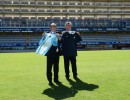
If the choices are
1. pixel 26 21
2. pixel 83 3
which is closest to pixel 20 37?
pixel 26 21

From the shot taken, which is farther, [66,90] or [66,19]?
[66,19]

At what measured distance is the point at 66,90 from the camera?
8.69 m

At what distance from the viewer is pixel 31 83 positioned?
994 cm

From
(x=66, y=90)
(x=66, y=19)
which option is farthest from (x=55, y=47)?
(x=66, y=19)

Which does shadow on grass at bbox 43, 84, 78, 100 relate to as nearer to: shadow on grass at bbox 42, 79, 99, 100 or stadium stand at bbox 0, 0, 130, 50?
shadow on grass at bbox 42, 79, 99, 100

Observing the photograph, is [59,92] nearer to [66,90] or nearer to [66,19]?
[66,90]

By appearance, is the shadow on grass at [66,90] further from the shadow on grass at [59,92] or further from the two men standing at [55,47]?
the two men standing at [55,47]

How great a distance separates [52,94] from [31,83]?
198 centimetres

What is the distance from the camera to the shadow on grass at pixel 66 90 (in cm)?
795

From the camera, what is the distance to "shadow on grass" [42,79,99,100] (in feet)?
26.1

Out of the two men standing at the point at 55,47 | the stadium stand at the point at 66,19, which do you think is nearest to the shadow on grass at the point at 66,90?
the two men standing at the point at 55,47

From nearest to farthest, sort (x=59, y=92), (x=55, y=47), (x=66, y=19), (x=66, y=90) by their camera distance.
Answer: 1. (x=59, y=92)
2. (x=66, y=90)
3. (x=55, y=47)
4. (x=66, y=19)

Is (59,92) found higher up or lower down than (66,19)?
lower down

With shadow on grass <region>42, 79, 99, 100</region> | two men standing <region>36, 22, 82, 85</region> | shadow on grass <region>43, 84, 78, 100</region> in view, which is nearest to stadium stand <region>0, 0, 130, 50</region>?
two men standing <region>36, 22, 82, 85</region>
